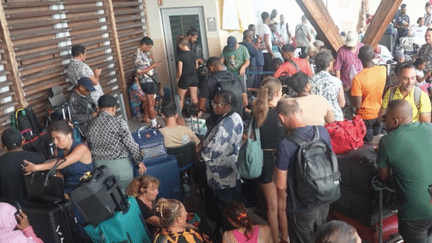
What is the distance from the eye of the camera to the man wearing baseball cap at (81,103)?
20.4ft

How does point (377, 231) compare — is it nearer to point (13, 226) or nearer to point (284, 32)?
point (13, 226)

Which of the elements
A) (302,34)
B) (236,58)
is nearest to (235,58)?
(236,58)

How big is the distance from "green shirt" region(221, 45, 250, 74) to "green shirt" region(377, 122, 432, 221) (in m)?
5.02

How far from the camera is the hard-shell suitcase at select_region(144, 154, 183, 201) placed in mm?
4668

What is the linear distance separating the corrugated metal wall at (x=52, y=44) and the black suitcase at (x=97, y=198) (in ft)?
12.2

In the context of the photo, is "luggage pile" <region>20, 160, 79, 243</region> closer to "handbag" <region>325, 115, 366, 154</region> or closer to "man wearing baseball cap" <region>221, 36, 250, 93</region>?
"handbag" <region>325, 115, 366, 154</region>

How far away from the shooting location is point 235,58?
25.7 ft

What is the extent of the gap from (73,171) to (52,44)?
394 cm

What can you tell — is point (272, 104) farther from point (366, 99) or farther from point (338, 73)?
point (338, 73)

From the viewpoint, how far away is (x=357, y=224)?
4.11 m

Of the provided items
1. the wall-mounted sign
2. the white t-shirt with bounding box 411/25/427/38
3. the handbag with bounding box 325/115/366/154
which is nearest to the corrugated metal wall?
the wall-mounted sign

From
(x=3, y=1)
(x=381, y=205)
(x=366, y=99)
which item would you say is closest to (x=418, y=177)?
(x=381, y=205)

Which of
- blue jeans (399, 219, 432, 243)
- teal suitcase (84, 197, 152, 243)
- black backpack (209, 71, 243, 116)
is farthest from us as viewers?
black backpack (209, 71, 243, 116)

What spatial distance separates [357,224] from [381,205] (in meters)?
0.66
